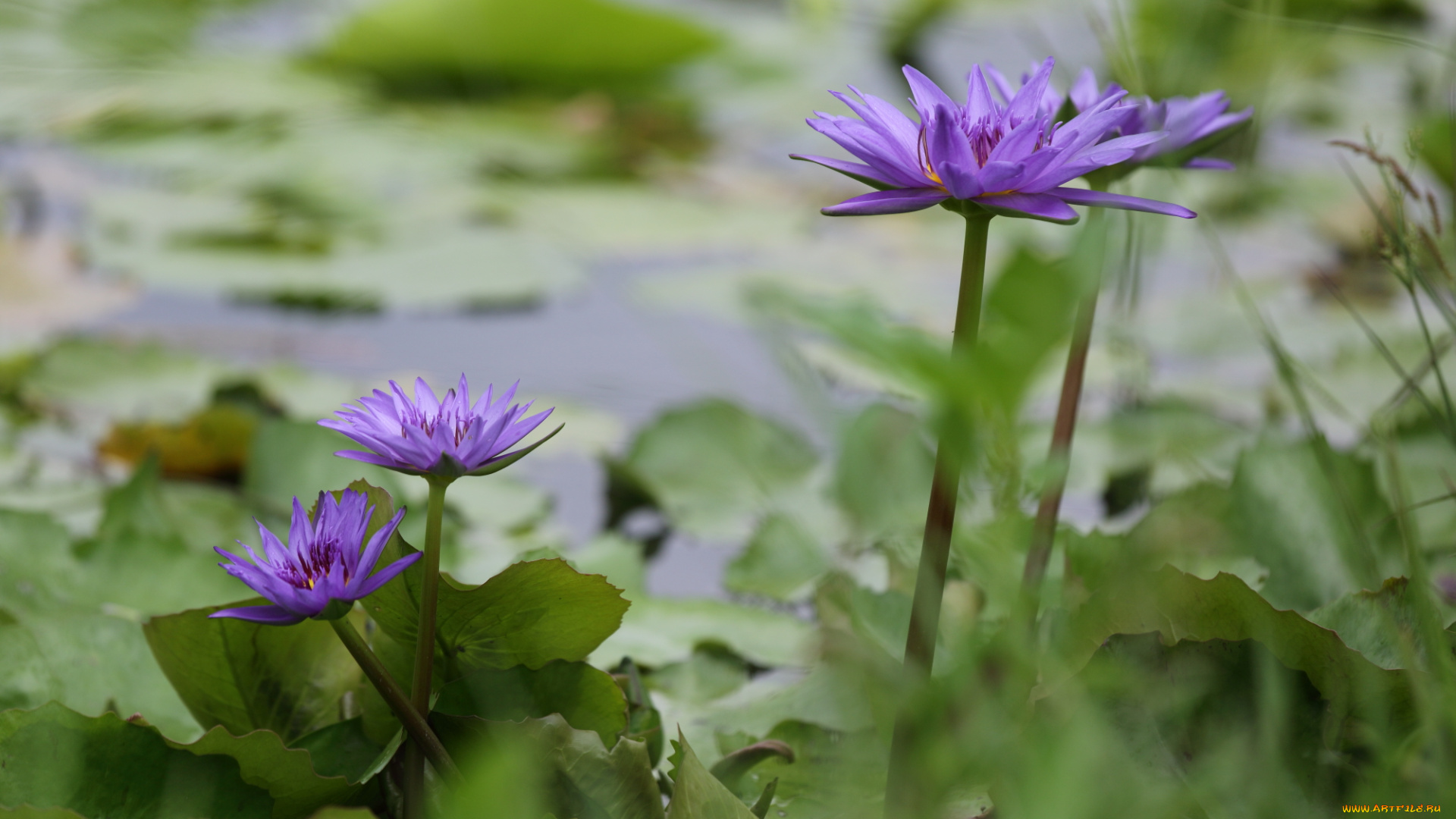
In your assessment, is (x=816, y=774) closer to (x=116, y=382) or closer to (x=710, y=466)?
(x=710, y=466)

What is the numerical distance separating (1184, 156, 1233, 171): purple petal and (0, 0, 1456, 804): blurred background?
0.06 feet

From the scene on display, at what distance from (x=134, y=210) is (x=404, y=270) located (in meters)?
0.37

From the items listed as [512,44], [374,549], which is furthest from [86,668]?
[512,44]

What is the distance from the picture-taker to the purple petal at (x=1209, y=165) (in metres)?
0.31

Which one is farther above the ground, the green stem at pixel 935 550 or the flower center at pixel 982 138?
the flower center at pixel 982 138

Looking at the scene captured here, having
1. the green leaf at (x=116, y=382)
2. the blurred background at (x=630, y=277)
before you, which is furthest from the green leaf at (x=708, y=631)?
Answer: the green leaf at (x=116, y=382)

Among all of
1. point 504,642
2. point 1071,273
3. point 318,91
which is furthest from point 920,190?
point 318,91

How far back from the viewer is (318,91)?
1.41 metres

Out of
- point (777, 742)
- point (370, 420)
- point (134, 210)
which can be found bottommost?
point (134, 210)

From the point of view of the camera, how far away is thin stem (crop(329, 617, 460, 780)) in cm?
24

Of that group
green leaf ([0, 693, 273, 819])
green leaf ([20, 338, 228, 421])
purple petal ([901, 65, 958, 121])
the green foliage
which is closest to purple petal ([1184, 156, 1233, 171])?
purple petal ([901, 65, 958, 121])

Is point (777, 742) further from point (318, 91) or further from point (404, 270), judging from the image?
point (318, 91)

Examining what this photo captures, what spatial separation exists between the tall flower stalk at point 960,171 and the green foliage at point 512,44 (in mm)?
1437

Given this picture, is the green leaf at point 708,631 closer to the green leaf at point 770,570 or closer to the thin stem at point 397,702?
the green leaf at point 770,570
